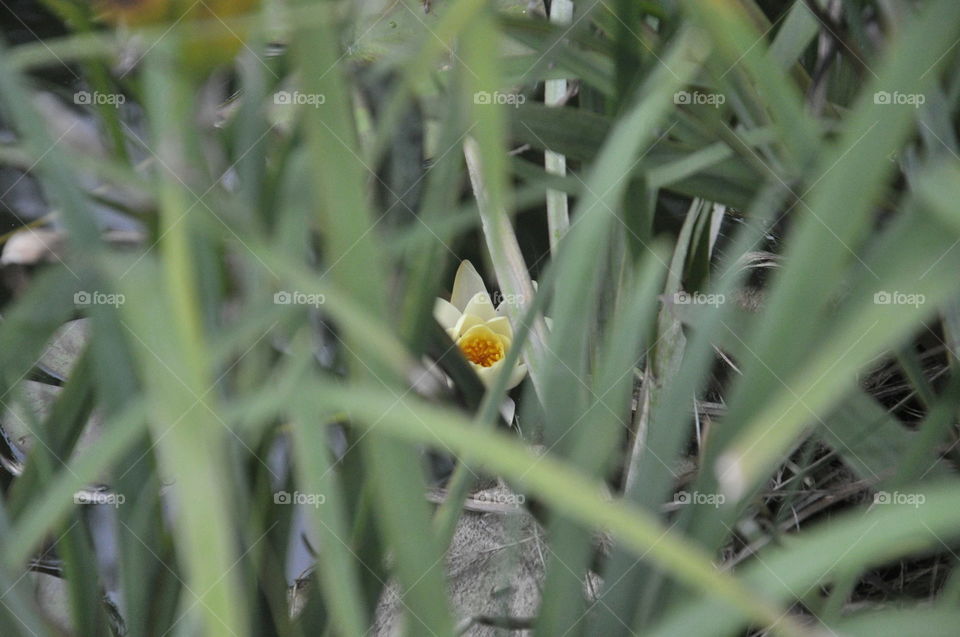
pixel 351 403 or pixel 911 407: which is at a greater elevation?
pixel 351 403

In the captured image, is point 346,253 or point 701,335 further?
point 701,335

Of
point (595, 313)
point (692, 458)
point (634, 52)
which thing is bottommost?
point (692, 458)

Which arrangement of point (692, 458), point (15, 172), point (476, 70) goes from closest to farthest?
point (476, 70), point (692, 458), point (15, 172)

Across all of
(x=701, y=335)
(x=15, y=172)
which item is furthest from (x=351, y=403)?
(x=15, y=172)

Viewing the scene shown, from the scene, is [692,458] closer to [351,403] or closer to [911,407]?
[911,407]

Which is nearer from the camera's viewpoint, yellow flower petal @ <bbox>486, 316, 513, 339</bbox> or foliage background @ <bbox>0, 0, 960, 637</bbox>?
foliage background @ <bbox>0, 0, 960, 637</bbox>

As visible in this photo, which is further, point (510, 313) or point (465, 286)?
point (465, 286)

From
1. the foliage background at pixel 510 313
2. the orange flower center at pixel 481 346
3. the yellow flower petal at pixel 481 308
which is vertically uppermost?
the foliage background at pixel 510 313
